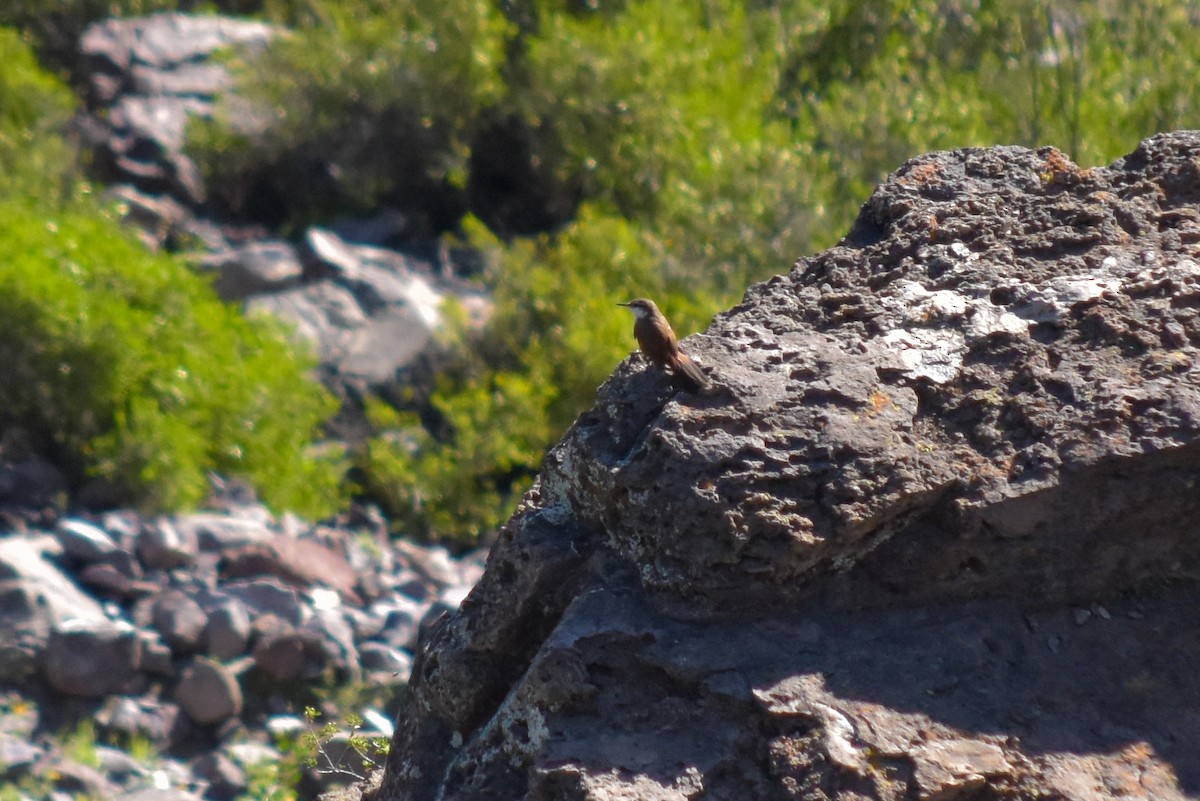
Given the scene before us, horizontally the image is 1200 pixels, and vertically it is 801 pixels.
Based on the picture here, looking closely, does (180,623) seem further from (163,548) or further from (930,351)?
(930,351)

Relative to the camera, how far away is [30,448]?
31.8 feet

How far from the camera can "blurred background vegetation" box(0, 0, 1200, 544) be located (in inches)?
383

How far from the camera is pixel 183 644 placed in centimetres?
762

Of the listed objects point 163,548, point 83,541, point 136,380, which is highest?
point 136,380

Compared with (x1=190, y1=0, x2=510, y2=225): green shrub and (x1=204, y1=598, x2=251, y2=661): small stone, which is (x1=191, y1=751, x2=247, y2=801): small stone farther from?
(x1=190, y1=0, x2=510, y2=225): green shrub

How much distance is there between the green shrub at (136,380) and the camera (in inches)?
371

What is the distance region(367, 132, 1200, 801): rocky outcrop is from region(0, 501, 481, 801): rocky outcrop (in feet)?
10.3

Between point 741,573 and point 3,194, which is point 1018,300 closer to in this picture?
point 741,573

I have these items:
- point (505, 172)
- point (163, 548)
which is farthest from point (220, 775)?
point (505, 172)

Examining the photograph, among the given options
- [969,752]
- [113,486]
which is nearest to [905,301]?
[969,752]

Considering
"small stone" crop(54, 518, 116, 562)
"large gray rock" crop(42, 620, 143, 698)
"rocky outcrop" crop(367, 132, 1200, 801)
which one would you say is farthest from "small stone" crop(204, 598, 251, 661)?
"rocky outcrop" crop(367, 132, 1200, 801)

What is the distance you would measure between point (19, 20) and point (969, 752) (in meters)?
16.6

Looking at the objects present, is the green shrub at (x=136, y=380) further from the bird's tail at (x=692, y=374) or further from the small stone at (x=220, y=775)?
the bird's tail at (x=692, y=374)

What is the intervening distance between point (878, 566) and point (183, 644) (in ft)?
18.1
